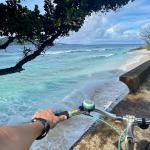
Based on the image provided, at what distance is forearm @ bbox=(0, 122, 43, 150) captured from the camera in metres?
1.78

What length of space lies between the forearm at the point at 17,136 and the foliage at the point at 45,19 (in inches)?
224

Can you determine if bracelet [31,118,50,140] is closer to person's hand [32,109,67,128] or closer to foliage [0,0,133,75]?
person's hand [32,109,67,128]

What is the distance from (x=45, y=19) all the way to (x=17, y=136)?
6.43 metres

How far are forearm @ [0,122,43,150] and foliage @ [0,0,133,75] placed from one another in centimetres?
569

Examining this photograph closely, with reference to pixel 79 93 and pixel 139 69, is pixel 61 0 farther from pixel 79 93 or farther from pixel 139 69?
pixel 79 93

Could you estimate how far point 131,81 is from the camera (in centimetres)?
1045

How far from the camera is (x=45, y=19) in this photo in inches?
319

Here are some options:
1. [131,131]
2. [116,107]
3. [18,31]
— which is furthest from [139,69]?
[131,131]

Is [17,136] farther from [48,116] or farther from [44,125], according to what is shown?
[48,116]

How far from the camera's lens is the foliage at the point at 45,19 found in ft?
25.0

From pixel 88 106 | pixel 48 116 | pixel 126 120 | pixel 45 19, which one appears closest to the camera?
pixel 48 116

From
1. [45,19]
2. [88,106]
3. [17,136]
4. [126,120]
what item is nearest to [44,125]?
[17,136]

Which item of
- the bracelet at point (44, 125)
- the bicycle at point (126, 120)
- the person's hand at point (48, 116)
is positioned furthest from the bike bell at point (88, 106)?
the bracelet at point (44, 125)

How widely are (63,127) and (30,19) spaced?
327cm
